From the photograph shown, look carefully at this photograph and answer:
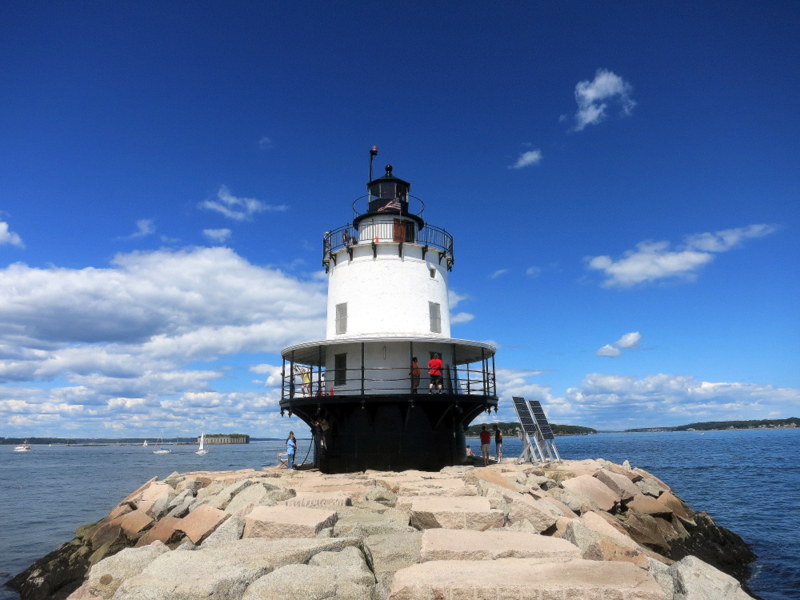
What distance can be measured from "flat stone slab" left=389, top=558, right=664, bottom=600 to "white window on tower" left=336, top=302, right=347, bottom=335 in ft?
43.7

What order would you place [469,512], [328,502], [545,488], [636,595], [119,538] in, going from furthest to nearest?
[545,488]
[119,538]
[328,502]
[469,512]
[636,595]

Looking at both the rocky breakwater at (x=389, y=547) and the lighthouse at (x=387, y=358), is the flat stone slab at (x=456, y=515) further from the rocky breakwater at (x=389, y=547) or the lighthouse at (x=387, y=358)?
the lighthouse at (x=387, y=358)

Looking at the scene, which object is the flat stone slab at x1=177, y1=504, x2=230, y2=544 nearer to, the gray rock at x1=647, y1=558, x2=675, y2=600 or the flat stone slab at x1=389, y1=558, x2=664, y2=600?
the flat stone slab at x1=389, y1=558, x2=664, y2=600

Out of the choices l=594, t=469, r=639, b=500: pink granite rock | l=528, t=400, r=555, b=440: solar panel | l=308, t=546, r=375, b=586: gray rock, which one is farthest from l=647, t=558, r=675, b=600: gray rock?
l=528, t=400, r=555, b=440: solar panel

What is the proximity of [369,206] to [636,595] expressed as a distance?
17060 mm

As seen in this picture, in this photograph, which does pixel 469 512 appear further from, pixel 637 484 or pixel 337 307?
pixel 337 307

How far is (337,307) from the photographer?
757 inches

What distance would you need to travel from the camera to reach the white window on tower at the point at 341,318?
1892 centimetres

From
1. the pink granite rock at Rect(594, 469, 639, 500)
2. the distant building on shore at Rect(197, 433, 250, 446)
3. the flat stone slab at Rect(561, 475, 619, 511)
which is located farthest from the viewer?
the distant building on shore at Rect(197, 433, 250, 446)

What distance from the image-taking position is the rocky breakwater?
5.59 meters

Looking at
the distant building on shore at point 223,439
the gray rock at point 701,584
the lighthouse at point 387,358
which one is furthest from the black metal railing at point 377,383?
the distant building on shore at point 223,439

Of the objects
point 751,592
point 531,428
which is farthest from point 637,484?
point 531,428

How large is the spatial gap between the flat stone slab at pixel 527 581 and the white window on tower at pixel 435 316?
1312 centimetres

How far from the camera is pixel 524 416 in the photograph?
22.0m
